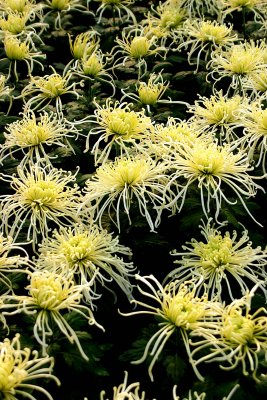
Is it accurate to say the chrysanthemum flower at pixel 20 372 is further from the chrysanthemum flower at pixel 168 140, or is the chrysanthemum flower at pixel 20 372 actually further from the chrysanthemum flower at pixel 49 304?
the chrysanthemum flower at pixel 168 140

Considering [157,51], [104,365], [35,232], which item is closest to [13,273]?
[35,232]

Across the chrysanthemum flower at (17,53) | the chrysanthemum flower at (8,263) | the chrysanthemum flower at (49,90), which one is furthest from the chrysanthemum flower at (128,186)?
the chrysanthemum flower at (17,53)

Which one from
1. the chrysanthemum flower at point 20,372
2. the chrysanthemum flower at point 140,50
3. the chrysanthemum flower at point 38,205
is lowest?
the chrysanthemum flower at point 20,372

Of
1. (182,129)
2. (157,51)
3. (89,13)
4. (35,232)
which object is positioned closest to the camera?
(35,232)

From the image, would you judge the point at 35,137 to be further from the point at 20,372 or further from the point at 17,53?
the point at 20,372

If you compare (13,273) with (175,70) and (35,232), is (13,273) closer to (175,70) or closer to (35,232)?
(35,232)

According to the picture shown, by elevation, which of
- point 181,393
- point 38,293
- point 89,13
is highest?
point 89,13
